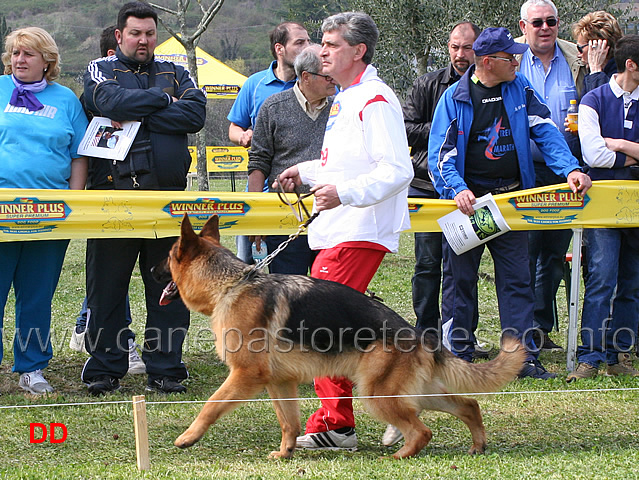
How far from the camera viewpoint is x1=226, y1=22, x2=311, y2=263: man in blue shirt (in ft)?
21.1

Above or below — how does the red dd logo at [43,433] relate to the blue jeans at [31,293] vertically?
below

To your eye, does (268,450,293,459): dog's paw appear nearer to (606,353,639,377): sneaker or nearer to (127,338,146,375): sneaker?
(127,338,146,375): sneaker

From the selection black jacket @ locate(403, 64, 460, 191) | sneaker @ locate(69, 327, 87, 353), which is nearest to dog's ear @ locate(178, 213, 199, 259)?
black jacket @ locate(403, 64, 460, 191)

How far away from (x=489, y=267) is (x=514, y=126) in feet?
23.1

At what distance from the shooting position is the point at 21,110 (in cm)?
532

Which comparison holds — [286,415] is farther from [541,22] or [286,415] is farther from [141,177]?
[541,22]

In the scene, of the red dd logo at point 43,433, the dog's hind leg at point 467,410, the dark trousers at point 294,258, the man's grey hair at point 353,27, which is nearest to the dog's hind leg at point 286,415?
the dog's hind leg at point 467,410

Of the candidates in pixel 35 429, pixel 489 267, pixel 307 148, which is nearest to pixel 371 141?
pixel 307 148

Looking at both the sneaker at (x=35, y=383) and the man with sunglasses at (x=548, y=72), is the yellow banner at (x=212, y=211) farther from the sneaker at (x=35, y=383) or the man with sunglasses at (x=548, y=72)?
the sneaker at (x=35, y=383)

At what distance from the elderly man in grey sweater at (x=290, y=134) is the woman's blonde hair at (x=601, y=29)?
2.55 meters

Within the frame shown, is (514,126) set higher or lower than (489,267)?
higher

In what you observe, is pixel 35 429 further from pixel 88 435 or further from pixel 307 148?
pixel 307 148

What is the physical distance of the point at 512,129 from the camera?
18.7 ft

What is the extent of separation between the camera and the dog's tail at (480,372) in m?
4.16
